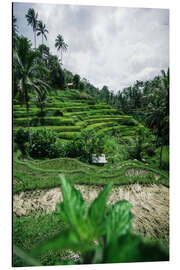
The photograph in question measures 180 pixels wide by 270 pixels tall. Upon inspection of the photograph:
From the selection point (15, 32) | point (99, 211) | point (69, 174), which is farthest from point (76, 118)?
point (99, 211)

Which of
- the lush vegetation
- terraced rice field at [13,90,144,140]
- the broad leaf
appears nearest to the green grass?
the lush vegetation

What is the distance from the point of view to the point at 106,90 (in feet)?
7.74

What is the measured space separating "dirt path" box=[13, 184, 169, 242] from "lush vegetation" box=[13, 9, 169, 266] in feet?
0.20

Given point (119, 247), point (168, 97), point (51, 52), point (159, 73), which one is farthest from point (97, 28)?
point (119, 247)

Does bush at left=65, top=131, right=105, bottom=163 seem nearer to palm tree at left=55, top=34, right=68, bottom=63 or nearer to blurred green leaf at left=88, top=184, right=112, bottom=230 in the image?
palm tree at left=55, top=34, right=68, bottom=63

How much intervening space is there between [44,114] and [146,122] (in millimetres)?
1272

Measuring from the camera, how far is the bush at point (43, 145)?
220cm

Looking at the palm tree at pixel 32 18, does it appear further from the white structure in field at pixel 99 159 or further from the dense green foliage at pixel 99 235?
the dense green foliage at pixel 99 235

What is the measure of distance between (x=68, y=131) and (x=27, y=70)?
0.82m

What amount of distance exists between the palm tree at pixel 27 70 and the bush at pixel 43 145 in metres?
0.17
